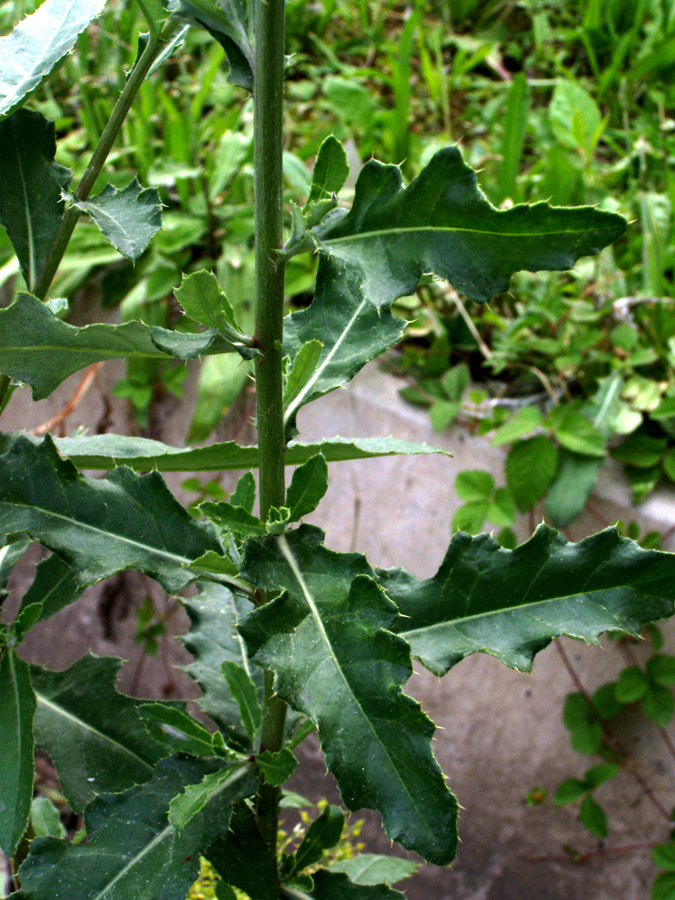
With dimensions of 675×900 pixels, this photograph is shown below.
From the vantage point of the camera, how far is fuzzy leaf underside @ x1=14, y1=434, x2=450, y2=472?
23.3 inches

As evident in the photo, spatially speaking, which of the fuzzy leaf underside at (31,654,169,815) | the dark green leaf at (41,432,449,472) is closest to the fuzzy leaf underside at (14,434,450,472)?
the dark green leaf at (41,432,449,472)

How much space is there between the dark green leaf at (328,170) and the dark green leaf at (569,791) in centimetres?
129

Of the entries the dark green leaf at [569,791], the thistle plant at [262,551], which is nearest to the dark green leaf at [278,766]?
the thistle plant at [262,551]

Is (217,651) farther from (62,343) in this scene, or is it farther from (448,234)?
(448,234)

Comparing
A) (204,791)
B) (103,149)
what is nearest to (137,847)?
(204,791)

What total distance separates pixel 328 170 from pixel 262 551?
250 millimetres

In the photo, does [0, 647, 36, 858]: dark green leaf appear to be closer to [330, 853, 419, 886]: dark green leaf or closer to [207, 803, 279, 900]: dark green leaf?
[207, 803, 279, 900]: dark green leaf

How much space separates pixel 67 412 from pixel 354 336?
54.7 inches

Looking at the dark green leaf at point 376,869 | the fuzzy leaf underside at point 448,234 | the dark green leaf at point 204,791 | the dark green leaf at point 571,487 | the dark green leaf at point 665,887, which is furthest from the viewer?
the dark green leaf at point 571,487

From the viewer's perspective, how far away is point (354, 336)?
0.60 meters

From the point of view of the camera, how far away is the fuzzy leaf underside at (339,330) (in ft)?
1.87

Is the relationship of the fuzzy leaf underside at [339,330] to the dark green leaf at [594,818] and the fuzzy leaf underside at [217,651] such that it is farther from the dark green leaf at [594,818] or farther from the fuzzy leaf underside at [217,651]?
the dark green leaf at [594,818]

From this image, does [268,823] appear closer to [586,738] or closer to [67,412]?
[586,738]

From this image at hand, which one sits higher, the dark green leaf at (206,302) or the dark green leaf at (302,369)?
the dark green leaf at (206,302)
